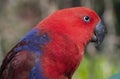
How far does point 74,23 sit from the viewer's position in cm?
363

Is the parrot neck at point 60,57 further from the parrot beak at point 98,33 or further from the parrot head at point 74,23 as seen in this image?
the parrot beak at point 98,33

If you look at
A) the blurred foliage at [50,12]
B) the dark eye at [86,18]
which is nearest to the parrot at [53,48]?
the dark eye at [86,18]

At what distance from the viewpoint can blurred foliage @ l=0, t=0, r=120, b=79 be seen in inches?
229

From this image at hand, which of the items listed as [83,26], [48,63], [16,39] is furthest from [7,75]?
[16,39]

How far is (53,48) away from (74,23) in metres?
0.28

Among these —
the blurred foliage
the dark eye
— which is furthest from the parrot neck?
the blurred foliage

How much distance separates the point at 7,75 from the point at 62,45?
0.44 meters

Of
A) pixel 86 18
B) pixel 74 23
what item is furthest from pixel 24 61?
pixel 86 18

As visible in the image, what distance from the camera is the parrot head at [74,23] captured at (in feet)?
11.8

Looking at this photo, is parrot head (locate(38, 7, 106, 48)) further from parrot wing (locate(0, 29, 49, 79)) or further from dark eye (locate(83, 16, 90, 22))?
parrot wing (locate(0, 29, 49, 79))

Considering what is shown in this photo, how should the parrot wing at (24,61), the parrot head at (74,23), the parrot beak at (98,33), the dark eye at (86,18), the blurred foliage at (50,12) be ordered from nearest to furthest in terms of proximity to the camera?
the parrot wing at (24,61)
the parrot head at (74,23)
the dark eye at (86,18)
the parrot beak at (98,33)
the blurred foliage at (50,12)

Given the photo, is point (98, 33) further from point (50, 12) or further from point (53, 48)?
point (50, 12)

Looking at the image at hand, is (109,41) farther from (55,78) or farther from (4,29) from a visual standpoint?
(55,78)

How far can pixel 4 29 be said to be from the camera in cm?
619
